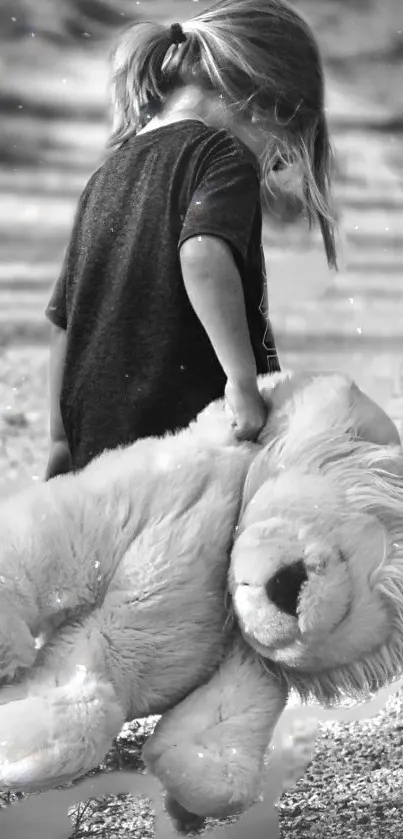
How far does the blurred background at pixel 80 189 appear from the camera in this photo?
56 centimetres

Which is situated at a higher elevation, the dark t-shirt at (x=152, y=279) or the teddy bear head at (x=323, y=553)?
the dark t-shirt at (x=152, y=279)

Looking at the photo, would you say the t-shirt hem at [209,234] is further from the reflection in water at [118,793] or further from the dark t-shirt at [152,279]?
the reflection in water at [118,793]

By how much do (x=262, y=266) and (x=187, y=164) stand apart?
0.23ft

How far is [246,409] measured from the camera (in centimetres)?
47

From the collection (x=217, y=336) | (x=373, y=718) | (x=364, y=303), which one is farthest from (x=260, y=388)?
→ (x=373, y=718)

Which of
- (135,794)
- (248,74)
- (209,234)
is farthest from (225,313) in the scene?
(135,794)

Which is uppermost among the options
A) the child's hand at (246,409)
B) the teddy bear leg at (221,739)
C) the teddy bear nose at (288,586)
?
the child's hand at (246,409)

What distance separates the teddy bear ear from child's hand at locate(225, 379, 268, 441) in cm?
5

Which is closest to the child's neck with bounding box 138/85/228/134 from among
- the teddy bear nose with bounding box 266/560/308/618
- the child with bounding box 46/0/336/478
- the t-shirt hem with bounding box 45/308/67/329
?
the child with bounding box 46/0/336/478

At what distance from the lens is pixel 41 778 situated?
0.40 metres

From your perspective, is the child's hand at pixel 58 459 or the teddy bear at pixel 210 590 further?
the child's hand at pixel 58 459

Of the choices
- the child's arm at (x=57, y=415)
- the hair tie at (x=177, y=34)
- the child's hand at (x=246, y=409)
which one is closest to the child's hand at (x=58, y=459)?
the child's arm at (x=57, y=415)

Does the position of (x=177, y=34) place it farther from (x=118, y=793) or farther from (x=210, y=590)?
(x=118, y=793)

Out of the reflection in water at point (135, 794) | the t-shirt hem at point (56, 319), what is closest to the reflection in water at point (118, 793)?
the reflection in water at point (135, 794)
